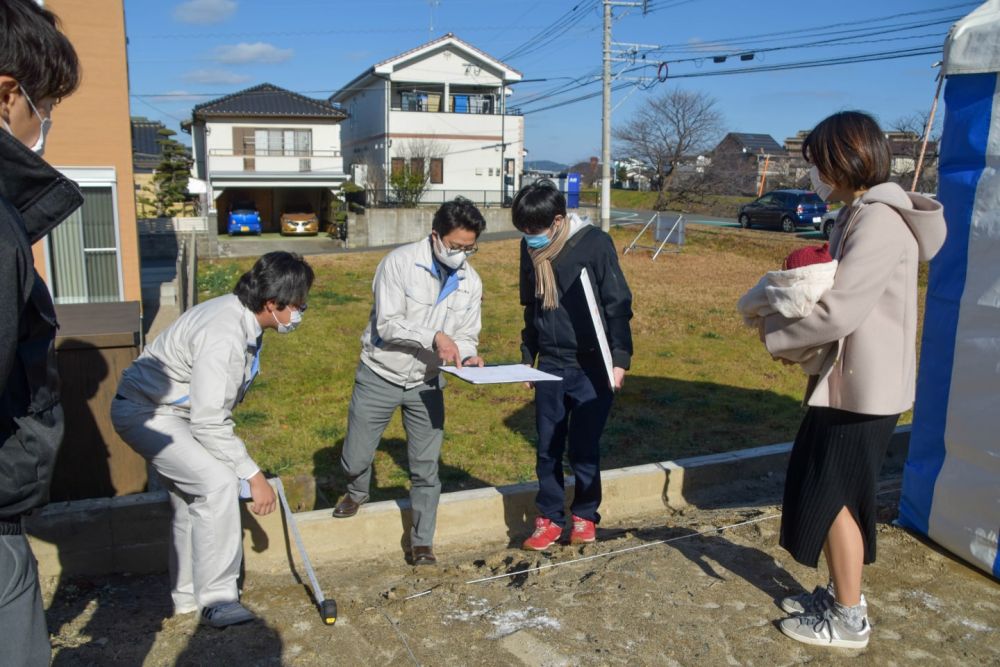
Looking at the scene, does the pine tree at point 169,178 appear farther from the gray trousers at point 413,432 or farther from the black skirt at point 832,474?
the black skirt at point 832,474

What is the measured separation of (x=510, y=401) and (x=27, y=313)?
259 inches

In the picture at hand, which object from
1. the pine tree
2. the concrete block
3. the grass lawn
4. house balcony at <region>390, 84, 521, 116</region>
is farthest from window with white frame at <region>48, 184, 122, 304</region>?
house balcony at <region>390, 84, 521, 116</region>

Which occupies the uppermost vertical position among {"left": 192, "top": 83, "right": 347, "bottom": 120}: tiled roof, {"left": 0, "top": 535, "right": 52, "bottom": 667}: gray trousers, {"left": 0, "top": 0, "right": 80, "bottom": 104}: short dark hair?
{"left": 192, "top": 83, "right": 347, "bottom": 120}: tiled roof

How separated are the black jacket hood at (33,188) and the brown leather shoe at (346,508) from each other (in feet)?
9.34

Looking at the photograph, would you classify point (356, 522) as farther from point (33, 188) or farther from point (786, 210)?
point (786, 210)

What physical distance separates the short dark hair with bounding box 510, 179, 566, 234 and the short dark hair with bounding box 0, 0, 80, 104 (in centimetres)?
257

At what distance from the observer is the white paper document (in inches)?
152

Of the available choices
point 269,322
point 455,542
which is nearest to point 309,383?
point 455,542

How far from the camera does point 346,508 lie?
14.5ft

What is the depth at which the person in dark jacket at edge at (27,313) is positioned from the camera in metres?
1.66

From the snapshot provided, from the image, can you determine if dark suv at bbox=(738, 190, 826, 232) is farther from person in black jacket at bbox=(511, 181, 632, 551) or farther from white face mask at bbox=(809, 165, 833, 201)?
white face mask at bbox=(809, 165, 833, 201)

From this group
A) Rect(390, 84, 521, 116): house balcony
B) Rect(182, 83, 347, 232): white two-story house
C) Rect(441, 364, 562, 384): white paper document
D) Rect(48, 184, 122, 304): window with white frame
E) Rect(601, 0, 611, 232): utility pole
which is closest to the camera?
Rect(441, 364, 562, 384): white paper document

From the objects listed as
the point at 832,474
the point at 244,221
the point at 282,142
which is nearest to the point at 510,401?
the point at 832,474

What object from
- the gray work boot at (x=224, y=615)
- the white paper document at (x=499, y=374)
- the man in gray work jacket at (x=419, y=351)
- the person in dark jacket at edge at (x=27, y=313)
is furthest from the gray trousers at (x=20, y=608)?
the man in gray work jacket at (x=419, y=351)
